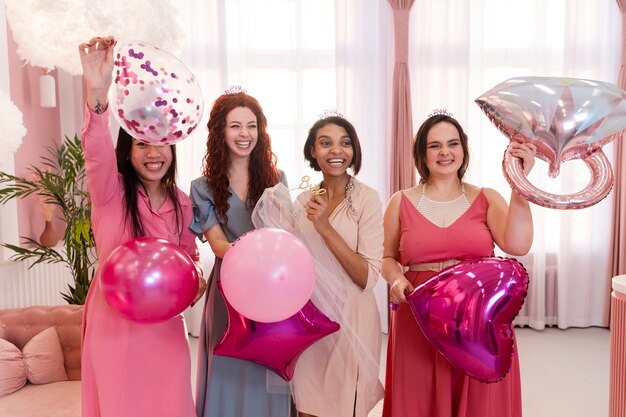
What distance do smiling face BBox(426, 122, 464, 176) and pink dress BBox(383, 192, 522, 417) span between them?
152mm

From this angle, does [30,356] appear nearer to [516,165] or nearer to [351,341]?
[351,341]

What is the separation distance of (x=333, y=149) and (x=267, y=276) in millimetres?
577

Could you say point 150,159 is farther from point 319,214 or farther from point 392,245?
point 392,245

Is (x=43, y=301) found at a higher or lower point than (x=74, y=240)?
lower

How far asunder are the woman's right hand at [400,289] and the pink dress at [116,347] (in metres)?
0.68

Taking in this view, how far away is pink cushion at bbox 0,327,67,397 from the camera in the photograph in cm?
246

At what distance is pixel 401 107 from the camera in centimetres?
425

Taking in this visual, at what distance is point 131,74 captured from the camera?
149cm

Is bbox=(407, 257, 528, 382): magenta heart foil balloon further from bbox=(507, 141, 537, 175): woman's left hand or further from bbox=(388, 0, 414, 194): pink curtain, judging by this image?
bbox=(388, 0, 414, 194): pink curtain

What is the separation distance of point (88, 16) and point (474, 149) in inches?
118

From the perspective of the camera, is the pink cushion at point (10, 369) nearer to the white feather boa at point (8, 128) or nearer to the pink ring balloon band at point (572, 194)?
the white feather boa at point (8, 128)

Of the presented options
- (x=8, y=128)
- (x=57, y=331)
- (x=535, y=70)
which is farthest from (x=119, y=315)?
(x=535, y=70)

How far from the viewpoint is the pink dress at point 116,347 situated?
156 cm

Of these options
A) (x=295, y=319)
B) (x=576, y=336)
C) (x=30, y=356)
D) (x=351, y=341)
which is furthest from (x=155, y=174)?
(x=576, y=336)
